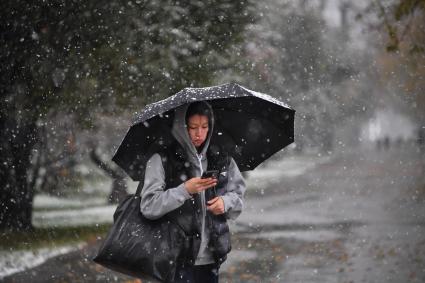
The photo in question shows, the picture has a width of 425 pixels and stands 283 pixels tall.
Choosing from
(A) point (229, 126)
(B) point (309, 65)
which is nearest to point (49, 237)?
(A) point (229, 126)

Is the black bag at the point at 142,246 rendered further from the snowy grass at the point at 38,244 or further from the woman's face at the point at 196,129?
the snowy grass at the point at 38,244

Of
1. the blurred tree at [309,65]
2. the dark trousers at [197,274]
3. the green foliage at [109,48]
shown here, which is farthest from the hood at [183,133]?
the blurred tree at [309,65]

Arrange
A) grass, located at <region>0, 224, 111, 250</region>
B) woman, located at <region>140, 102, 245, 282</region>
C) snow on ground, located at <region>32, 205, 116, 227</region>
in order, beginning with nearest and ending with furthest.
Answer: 1. woman, located at <region>140, 102, 245, 282</region>
2. grass, located at <region>0, 224, 111, 250</region>
3. snow on ground, located at <region>32, 205, 116, 227</region>

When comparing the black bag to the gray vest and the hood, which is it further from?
the hood

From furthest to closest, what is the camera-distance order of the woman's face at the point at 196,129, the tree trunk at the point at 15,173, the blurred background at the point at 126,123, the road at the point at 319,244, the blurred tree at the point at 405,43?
the tree trunk at the point at 15,173 → the blurred background at the point at 126,123 → the road at the point at 319,244 → the blurred tree at the point at 405,43 → the woman's face at the point at 196,129

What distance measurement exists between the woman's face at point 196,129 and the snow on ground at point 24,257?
5326 mm

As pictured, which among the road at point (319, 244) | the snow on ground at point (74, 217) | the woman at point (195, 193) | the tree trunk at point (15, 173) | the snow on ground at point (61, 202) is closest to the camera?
the woman at point (195, 193)

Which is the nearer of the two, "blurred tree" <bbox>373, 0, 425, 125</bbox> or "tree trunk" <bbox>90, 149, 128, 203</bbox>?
"blurred tree" <bbox>373, 0, 425, 125</bbox>

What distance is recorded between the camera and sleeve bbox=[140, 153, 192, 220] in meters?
3.76

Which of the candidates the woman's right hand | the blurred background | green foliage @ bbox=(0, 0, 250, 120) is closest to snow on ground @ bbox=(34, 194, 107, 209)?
the blurred background

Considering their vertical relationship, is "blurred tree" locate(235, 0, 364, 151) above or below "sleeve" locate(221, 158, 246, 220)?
Answer: below

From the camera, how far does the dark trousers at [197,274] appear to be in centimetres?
397

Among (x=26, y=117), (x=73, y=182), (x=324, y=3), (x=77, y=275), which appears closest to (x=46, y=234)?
(x=26, y=117)

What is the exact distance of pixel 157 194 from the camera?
381cm
